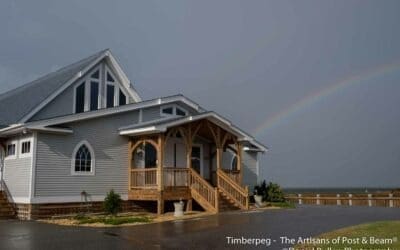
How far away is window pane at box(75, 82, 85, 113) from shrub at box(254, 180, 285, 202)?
1201 cm

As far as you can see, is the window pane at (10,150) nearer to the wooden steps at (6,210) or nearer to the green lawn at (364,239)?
the wooden steps at (6,210)

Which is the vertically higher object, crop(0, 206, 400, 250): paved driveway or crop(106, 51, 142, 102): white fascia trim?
crop(106, 51, 142, 102): white fascia trim

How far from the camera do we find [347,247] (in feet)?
35.5

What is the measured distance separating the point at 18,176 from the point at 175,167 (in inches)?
296

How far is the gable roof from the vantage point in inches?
963

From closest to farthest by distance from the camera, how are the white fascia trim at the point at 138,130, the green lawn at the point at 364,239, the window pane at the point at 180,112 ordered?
the green lawn at the point at 364,239 → the white fascia trim at the point at 138,130 → the window pane at the point at 180,112

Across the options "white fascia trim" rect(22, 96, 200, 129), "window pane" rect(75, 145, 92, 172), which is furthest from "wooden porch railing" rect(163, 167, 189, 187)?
"white fascia trim" rect(22, 96, 200, 129)

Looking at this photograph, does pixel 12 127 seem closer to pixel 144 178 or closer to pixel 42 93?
pixel 42 93

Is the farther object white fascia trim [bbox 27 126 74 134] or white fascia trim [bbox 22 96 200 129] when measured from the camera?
white fascia trim [bbox 22 96 200 129]

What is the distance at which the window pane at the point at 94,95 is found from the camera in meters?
26.7

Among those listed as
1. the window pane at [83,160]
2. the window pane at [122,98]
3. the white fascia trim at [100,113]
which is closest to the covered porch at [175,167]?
the white fascia trim at [100,113]

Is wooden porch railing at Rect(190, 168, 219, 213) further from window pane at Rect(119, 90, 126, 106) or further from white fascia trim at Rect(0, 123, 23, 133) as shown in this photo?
white fascia trim at Rect(0, 123, 23, 133)

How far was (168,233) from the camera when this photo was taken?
1475cm

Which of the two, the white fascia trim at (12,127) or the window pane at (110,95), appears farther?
the window pane at (110,95)
